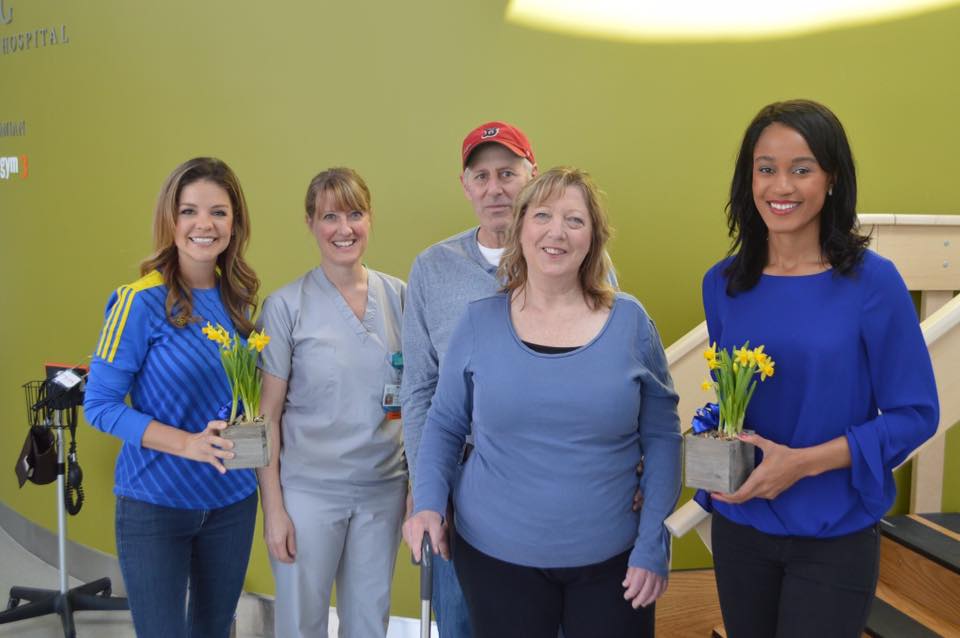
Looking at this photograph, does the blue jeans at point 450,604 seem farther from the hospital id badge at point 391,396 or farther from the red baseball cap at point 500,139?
the red baseball cap at point 500,139

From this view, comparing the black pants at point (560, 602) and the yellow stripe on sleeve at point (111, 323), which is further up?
the yellow stripe on sleeve at point (111, 323)

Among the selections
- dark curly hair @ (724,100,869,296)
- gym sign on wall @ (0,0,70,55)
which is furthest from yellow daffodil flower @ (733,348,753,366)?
gym sign on wall @ (0,0,70,55)

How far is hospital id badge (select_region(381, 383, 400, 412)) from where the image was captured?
2328mm

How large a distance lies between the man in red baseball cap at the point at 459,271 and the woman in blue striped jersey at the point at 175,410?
0.47 metres

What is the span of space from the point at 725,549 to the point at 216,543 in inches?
50.5

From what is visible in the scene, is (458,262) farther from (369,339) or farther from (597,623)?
(597,623)

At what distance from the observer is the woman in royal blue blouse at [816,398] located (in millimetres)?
1600

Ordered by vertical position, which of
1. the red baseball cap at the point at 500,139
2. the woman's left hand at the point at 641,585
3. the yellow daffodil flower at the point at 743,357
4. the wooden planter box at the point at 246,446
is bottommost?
the woman's left hand at the point at 641,585

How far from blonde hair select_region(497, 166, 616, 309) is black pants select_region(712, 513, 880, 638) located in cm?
54

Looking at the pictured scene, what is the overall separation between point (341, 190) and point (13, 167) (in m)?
3.00

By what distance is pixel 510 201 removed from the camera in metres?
2.21

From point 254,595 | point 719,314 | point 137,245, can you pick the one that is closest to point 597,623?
point 719,314

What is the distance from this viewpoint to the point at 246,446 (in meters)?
1.97

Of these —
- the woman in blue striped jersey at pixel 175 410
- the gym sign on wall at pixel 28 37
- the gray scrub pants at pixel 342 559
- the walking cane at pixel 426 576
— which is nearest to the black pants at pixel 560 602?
the walking cane at pixel 426 576
